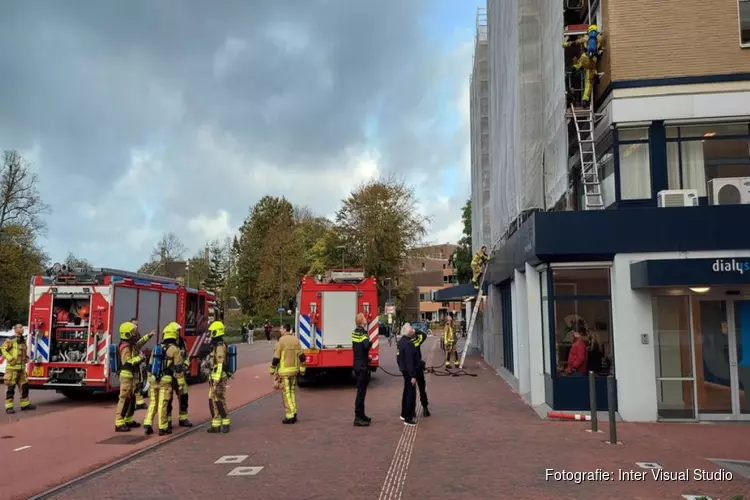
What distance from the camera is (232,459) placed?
8344 mm

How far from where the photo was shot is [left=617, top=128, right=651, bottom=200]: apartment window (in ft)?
41.7

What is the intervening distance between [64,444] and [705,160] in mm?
13055

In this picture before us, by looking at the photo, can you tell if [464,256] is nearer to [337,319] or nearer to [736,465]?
[337,319]

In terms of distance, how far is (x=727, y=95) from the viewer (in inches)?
488

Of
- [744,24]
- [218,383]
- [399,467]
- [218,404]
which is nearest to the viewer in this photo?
[399,467]

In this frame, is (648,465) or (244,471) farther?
(648,465)

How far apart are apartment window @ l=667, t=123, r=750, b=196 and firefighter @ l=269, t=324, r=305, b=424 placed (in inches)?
331

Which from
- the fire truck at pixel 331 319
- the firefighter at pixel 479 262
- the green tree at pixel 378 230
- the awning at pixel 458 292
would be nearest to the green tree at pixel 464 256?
the green tree at pixel 378 230

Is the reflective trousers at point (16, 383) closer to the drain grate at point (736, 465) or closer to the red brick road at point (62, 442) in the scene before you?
the red brick road at point (62, 442)

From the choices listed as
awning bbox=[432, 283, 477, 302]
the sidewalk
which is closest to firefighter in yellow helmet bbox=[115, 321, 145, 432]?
the sidewalk

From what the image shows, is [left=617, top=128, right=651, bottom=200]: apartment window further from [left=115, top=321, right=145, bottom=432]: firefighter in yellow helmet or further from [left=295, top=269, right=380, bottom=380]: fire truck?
[left=115, top=321, right=145, bottom=432]: firefighter in yellow helmet

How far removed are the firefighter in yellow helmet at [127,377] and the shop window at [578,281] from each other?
7819 millimetres

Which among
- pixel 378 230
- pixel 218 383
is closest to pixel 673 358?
pixel 218 383

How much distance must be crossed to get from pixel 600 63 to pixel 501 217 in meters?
7.73
